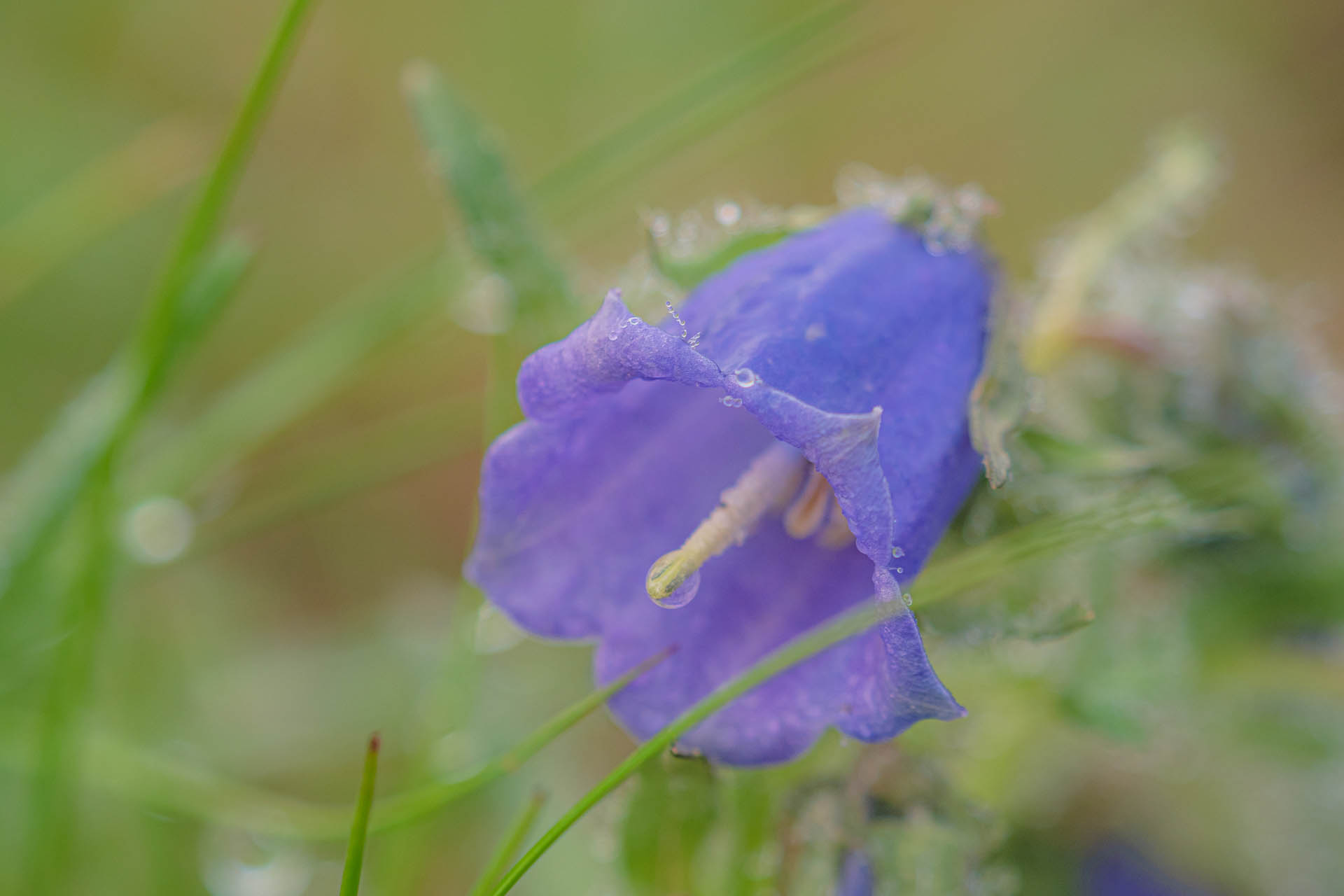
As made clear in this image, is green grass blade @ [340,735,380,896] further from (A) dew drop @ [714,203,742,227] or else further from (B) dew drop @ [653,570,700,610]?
(A) dew drop @ [714,203,742,227]

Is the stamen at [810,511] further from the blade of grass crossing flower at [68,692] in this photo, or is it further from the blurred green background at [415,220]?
the blade of grass crossing flower at [68,692]

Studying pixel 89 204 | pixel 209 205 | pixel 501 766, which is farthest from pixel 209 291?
pixel 89 204

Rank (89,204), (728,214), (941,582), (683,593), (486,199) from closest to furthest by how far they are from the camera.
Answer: (683,593)
(941,582)
(728,214)
(486,199)
(89,204)

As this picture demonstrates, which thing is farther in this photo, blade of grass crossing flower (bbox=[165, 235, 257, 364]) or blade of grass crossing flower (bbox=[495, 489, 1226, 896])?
blade of grass crossing flower (bbox=[165, 235, 257, 364])

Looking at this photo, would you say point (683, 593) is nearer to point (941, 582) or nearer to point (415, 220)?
point (941, 582)

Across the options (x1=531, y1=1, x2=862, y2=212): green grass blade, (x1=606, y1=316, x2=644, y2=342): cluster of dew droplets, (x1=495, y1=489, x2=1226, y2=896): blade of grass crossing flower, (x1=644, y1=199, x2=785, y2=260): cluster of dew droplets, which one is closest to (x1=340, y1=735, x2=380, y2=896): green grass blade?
(x1=495, y1=489, x2=1226, y2=896): blade of grass crossing flower

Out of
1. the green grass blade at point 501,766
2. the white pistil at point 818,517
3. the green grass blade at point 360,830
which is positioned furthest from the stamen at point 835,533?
the green grass blade at point 360,830

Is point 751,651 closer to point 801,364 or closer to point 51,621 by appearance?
point 801,364
